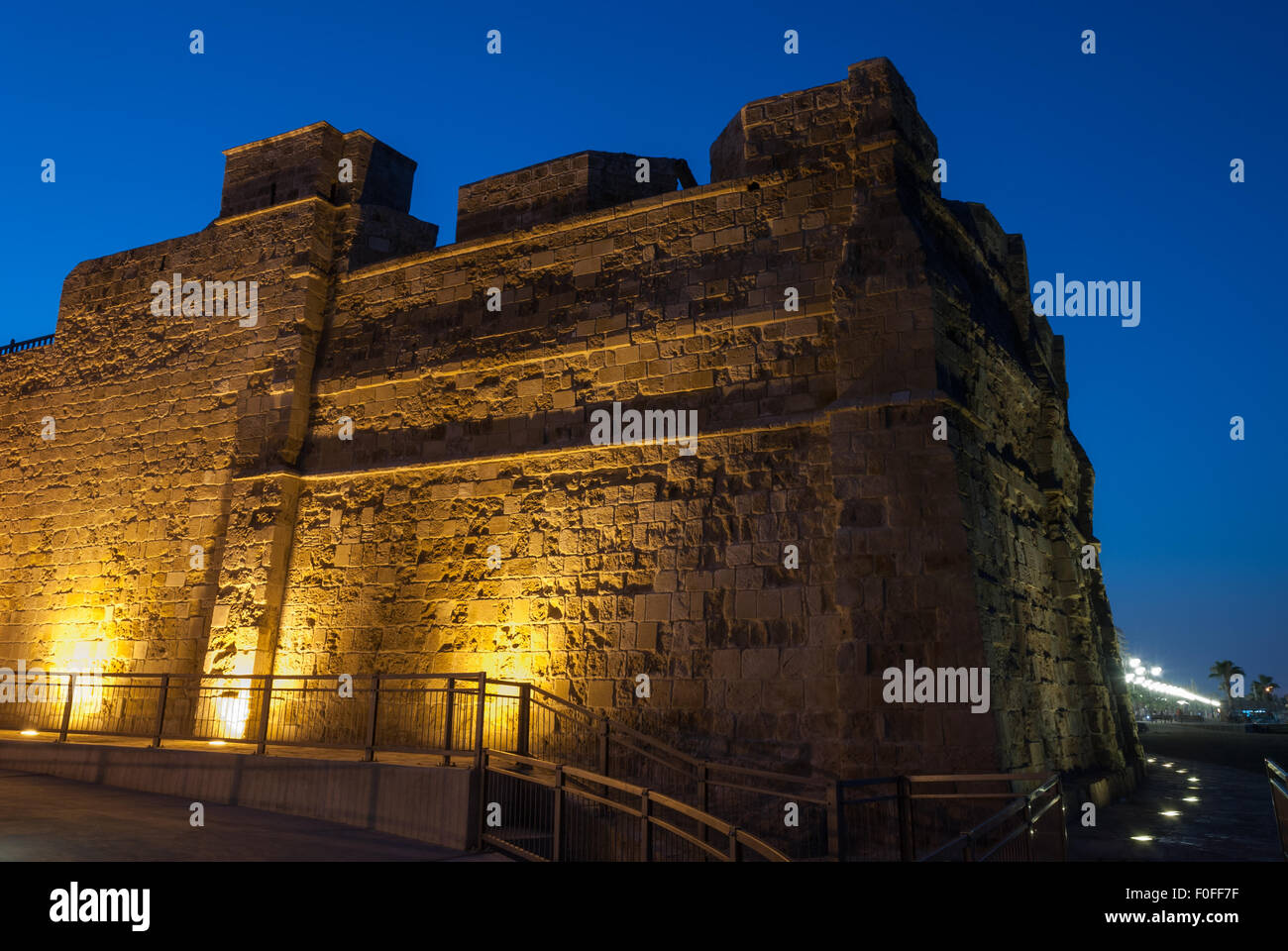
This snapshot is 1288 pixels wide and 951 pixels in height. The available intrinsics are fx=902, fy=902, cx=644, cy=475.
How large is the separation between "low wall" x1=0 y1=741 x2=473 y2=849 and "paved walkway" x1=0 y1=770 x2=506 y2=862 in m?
0.14

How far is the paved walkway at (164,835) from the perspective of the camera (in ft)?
19.6

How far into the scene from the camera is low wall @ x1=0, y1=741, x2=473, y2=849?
716 cm

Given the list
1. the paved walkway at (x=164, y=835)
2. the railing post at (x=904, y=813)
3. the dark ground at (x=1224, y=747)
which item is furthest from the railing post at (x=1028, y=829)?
the dark ground at (x=1224, y=747)

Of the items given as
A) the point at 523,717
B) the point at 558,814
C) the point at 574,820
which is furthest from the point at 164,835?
the point at 574,820

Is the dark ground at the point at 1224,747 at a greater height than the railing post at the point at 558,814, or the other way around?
the railing post at the point at 558,814

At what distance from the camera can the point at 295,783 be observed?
8.09 meters

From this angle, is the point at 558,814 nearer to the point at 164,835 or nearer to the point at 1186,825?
the point at 164,835

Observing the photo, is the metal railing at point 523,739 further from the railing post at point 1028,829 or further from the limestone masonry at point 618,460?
the limestone masonry at point 618,460

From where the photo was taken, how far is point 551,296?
11391 mm

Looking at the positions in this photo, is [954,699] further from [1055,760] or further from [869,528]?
[1055,760]

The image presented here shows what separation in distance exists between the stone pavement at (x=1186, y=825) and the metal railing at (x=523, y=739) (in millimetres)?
754

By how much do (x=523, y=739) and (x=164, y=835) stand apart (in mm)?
3190
